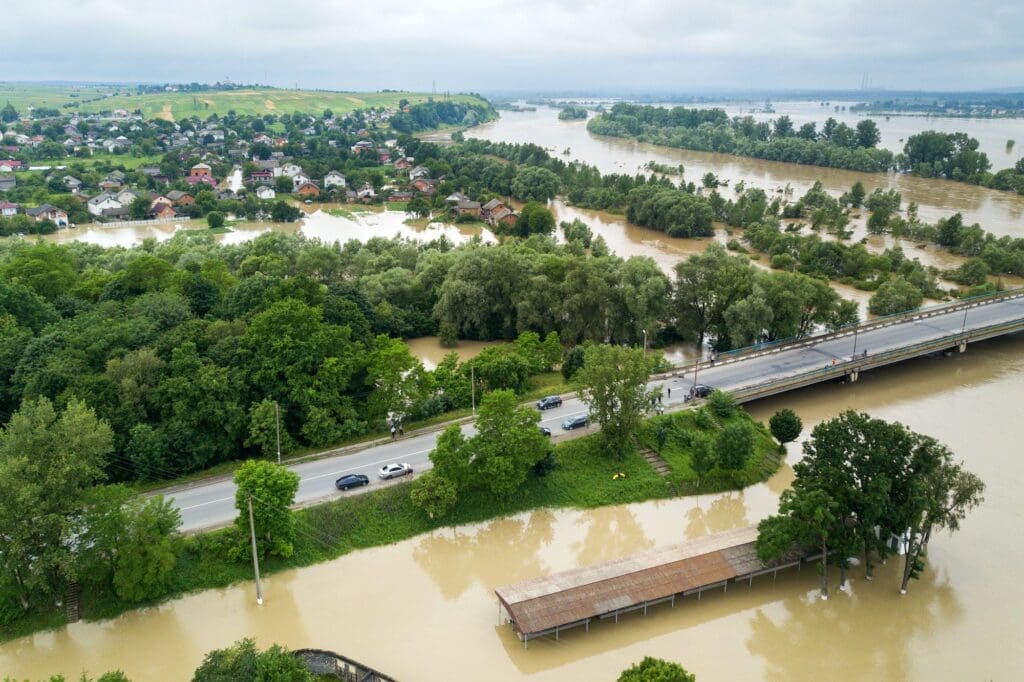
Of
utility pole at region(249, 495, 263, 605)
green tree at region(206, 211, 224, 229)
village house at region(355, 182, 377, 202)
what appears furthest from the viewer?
village house at region(355, 182, 377, 202)

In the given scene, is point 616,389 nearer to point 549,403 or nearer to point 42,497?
point 549,403

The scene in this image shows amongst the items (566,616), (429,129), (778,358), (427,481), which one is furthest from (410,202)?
(429,129)

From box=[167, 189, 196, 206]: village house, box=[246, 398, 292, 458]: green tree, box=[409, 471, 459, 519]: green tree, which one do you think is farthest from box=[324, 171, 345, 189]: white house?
box=[409, 471, 459, 519]: green tree

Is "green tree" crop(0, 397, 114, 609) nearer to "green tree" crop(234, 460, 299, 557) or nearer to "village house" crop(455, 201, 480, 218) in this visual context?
"green tree" crop(234, 460, 299, 557)

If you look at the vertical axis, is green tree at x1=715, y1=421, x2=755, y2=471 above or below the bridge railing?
below

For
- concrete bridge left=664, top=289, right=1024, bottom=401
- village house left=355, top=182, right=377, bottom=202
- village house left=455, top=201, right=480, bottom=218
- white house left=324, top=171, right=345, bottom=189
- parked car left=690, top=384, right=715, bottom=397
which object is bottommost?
parked car left=690, top=384, right=715, bottom=397

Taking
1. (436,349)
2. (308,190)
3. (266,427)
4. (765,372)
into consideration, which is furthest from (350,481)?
(308,190)

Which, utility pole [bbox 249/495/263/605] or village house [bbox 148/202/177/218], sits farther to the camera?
village house [bbox 148/202/177/218]
